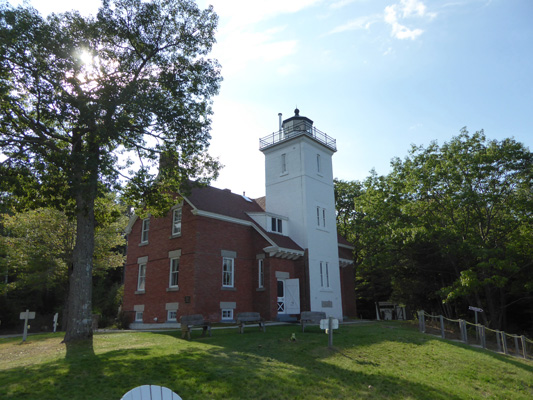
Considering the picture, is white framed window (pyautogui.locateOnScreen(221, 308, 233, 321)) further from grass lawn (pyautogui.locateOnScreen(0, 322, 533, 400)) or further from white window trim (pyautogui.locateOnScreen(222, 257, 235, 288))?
grass lawn (pyautogui.locateOnScreen(0, 322, 533, 400))

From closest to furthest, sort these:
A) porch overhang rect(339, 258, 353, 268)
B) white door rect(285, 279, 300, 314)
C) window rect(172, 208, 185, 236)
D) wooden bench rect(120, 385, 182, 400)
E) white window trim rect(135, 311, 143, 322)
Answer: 1. wooden bench rect(120, 385, 182, 400)
2. white door rect(285, 279, 300, 314)
3. window rect(172, 208, 185, 236)
4. white window trim rect(135, 311, 143, 322)
5. porch overhang rect(339, 258, 353, 268)

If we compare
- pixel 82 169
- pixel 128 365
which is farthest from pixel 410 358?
pixel 82 169

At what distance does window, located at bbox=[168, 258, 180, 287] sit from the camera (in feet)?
74.6

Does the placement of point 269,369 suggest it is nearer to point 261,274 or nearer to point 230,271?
point 230,271

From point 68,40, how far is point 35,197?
7.26m

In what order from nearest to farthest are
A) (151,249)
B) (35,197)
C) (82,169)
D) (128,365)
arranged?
(128,365)
(82,169)
(35,197)
(151,249)

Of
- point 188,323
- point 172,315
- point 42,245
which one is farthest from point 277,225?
point 42,245

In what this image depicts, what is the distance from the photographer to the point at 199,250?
2170cm

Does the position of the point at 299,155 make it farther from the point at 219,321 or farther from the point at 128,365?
the point at 128,365

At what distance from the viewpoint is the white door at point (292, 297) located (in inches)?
927

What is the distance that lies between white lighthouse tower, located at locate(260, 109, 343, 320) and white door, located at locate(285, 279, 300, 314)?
1.24 meters

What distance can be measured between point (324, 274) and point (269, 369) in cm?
1697

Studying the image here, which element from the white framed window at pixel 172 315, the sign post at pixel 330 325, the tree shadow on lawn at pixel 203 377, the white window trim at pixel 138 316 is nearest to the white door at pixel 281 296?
the white framed window at pixel 172 315

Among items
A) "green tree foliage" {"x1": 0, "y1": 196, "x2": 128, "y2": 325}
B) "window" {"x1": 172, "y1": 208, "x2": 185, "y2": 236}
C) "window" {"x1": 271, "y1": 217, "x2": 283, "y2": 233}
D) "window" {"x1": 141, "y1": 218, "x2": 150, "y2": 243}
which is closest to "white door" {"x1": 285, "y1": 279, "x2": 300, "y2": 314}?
"window" {"x1": 271, "y1": 217, "x2": 283, "y2": 233}
